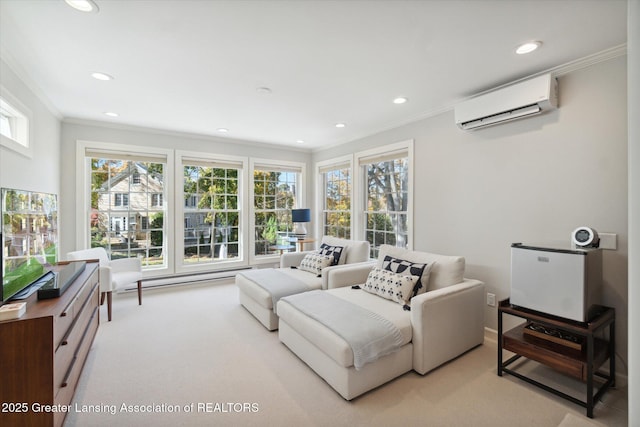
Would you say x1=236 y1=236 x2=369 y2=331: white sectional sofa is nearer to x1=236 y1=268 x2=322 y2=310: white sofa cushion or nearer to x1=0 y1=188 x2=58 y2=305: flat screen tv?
x1=236 y1=268 x2=322 y2=310: white sofa cushion

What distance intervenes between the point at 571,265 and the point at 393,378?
1486 mm

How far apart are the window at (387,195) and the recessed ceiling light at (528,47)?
1606 millimetres

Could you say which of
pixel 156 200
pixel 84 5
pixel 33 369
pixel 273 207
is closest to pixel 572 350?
pixel 33 369

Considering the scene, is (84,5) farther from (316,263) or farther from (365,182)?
(365,182)

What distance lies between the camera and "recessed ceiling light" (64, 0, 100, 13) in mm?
1632

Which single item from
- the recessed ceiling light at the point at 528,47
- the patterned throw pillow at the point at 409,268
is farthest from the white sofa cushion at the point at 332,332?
the recessed ceiling light at the point at 528,47

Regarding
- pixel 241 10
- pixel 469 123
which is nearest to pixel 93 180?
pixel 241 10

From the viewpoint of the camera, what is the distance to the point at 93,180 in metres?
4.09

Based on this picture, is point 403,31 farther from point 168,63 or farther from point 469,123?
point 168,63

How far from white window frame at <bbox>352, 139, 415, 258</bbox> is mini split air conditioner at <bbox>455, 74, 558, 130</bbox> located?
A: 0.83 meters

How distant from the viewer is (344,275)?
3266mm

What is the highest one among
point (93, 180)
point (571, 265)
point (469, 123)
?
point (469, 123)

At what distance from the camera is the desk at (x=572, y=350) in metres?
1.83

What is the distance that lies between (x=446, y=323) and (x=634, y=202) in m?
1.56
